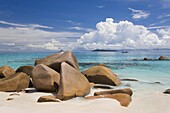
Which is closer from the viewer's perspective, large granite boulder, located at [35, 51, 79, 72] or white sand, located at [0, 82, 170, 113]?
white sand, located at [0, 82, 170, 113]

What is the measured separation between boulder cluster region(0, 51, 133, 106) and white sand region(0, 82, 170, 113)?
317 millimetres

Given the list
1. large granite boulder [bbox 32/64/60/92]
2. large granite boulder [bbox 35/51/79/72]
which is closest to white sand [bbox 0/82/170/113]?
large granite boulder [bbox 32/64/60/92]

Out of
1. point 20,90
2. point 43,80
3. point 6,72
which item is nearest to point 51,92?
point 43,80

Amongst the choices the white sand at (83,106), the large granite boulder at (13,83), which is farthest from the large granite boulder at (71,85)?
the large granite boulder at (13,83)

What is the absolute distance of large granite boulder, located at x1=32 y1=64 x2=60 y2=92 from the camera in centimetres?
790

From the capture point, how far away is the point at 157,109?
19.4 ft

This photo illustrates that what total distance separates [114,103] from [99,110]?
848 millimetres

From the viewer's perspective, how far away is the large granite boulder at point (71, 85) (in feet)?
22.1

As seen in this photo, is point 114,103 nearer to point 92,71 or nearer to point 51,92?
point 51,92

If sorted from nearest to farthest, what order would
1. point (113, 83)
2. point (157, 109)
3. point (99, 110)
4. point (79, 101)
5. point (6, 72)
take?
point (99, 110) → point (157, 109) → point (79, 101) → point (113, 83) → point (6, 72)

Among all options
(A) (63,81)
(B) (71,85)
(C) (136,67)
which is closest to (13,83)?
(A) (63,81)

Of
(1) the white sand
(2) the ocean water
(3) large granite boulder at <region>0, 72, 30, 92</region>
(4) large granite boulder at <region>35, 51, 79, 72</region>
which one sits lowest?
(2) the ocean water

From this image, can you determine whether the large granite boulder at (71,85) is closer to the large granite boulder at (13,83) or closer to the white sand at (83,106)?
the white sand at (83,106)

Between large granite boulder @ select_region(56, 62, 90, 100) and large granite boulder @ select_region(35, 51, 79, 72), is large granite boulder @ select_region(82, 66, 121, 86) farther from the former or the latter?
large granite boulder @ select_region(56, 62, 90, 100)
